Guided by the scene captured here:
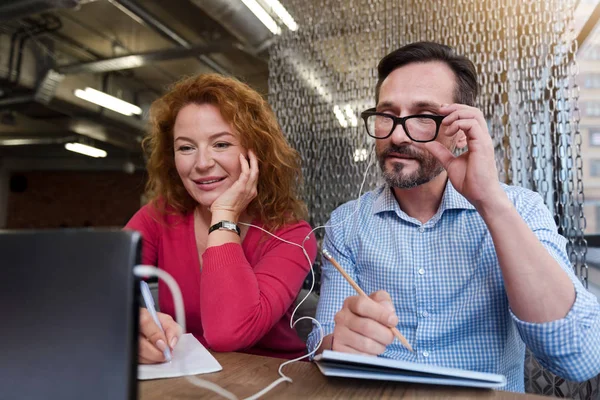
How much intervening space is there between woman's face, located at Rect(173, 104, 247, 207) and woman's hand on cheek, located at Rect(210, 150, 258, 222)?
47mm

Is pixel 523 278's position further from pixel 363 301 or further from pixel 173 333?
pixel 173 333

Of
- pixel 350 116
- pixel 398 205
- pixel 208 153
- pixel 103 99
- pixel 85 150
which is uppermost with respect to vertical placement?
pixel 103 99

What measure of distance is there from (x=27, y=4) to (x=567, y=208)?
3727mm

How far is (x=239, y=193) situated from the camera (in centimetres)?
135

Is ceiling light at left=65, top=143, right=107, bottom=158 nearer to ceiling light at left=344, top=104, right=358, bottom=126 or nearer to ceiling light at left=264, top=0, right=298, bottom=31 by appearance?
ceiling light at left=264, top=0, right=298, bottom=31

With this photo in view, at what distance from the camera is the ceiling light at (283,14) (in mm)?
2219

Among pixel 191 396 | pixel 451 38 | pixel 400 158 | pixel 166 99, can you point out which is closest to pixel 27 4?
pixel 166 99

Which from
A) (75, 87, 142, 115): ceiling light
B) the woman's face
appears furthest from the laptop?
(75, 87, 142, 115): ceiling light

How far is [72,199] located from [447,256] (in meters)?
12.8

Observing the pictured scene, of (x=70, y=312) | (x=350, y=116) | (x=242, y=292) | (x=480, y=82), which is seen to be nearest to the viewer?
(x=70, y=312)

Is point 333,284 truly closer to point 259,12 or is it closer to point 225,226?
point 225,226

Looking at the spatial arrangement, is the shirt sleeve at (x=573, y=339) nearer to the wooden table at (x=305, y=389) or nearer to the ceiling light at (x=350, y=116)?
the wooden table at (x=305, y=389)

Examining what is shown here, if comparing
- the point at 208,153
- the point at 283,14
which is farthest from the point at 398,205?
the point at 283,14

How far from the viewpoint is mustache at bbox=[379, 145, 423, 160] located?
1289mm
